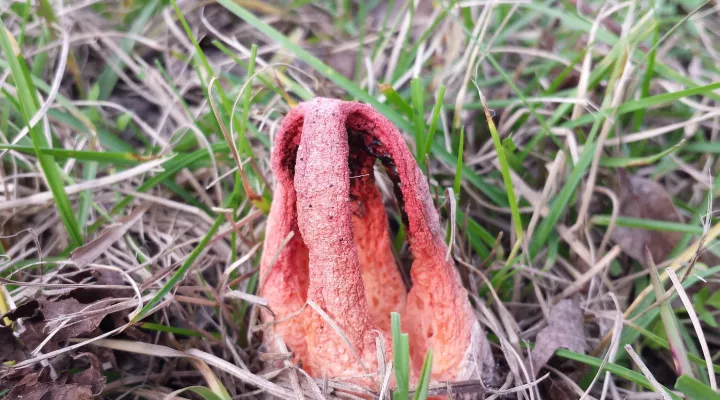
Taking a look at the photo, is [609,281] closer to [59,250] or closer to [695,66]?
[695,66]

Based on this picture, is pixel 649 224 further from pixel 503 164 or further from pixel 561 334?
pixel 503 164

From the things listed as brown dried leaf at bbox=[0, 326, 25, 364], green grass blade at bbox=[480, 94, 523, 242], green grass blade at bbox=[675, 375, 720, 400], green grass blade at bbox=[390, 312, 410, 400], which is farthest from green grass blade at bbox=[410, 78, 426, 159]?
brown dried leaf at bbox=[0, 326, 25, 364]

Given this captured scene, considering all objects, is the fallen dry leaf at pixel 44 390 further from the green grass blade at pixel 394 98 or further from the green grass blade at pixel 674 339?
the green grass blade at pixel 674 339

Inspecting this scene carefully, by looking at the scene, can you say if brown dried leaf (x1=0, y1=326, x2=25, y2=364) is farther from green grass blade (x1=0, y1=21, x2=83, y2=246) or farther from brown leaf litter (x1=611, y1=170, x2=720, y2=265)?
brown leaf litter (x1=611, y1=170, x2=720, y2=265)

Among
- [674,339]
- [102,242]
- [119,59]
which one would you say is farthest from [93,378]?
[119,59]

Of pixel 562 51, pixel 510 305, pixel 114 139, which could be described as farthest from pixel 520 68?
pixel 114 139
